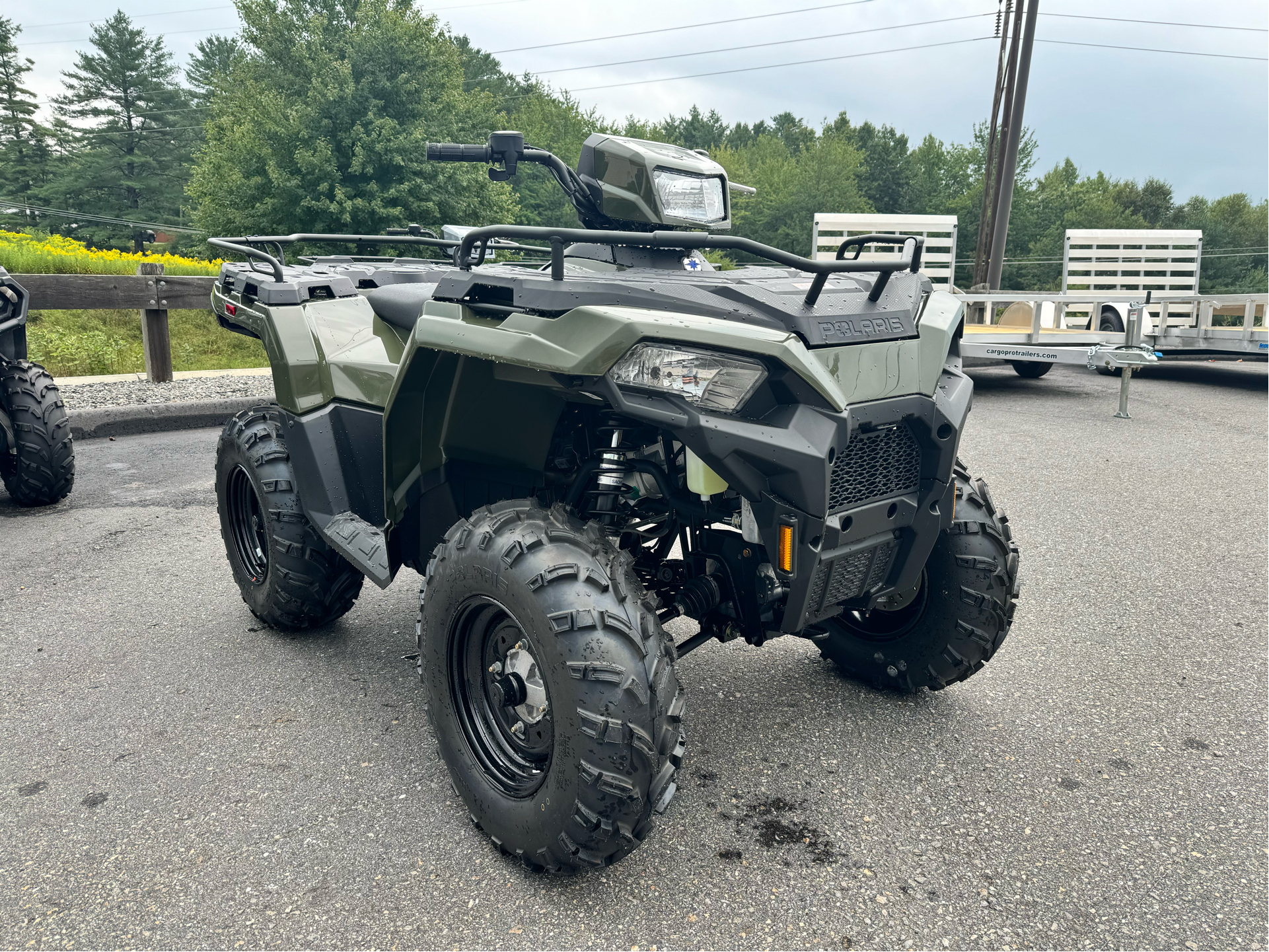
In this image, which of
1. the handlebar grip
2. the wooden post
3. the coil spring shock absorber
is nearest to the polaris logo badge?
the coil spring shock absorber

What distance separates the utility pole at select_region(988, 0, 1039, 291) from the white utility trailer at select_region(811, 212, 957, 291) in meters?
1.27

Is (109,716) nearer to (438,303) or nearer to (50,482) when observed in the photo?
(438,303)

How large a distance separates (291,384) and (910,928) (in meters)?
2.51

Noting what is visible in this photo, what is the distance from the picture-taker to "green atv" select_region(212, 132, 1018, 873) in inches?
80.2

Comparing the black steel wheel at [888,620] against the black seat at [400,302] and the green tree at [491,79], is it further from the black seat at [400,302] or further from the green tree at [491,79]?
the green tree at [491,79]

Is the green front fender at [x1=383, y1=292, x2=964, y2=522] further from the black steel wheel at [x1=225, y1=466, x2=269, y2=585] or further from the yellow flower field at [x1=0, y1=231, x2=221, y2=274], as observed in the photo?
the yellow flower field at [x1=0, y1=231, x2=221, y2=274]

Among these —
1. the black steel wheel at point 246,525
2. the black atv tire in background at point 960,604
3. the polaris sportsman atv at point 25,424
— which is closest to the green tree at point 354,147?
the polaris sportsman atv at point 25,424

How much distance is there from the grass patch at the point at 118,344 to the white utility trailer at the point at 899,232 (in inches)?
347

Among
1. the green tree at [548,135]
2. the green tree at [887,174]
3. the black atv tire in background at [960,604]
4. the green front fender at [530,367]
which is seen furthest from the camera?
the green tree at [887,174]

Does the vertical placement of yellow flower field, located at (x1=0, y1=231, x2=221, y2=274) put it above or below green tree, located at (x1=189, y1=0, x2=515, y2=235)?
below

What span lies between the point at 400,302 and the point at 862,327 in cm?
177

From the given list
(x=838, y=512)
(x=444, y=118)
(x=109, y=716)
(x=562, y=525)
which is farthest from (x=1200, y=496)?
(x=444, y=118)

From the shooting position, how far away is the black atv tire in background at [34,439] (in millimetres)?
5348

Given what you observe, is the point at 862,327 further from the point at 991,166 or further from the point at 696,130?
the point at 696,130
